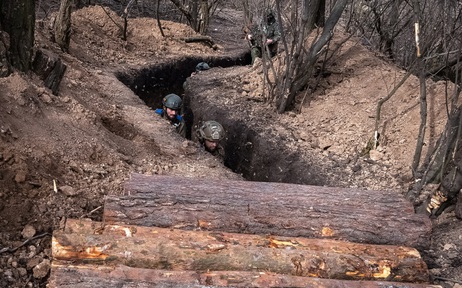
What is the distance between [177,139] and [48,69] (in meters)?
2.32

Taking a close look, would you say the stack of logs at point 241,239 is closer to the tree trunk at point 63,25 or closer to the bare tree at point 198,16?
the tree trunk at point 63,25

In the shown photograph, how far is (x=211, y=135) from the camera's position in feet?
24.0

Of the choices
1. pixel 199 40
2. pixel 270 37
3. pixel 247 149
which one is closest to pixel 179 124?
pixel 247 149

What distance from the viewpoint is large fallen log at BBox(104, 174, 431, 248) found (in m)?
3.62

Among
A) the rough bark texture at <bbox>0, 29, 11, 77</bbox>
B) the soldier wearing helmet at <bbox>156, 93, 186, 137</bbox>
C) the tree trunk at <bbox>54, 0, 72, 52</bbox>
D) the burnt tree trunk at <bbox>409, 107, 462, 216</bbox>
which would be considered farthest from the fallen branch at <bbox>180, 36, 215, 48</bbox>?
the burnt tree trunk at <bbox>409, 107, 462, 216</bbox>

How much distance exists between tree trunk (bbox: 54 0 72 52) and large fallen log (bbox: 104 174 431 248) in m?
7.34

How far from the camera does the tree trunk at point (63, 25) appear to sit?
10.1 meters

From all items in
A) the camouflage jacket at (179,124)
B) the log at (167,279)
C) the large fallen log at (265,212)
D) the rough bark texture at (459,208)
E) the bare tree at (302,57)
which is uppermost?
the bare tree at (302,57)

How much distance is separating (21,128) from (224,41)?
1426 centimetres

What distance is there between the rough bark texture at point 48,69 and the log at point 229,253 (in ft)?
11.4

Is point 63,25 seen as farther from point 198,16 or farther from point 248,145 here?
point 198,16

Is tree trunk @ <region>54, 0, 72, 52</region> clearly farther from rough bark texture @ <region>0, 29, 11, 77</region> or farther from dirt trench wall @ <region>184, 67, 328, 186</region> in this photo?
rough bark texture @ <region>0, 29, 11, 77</region>

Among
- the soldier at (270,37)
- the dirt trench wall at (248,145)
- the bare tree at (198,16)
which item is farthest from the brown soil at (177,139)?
the bare tree at (198,16)

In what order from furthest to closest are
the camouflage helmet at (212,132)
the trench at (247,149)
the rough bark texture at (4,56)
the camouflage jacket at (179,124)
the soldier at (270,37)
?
the soldier at (270,37)
the camouflage jacket at (179,124)
the camouflage helmet at (212,132)
the trench at (247,149)
the rough bark texture at (4,56)
